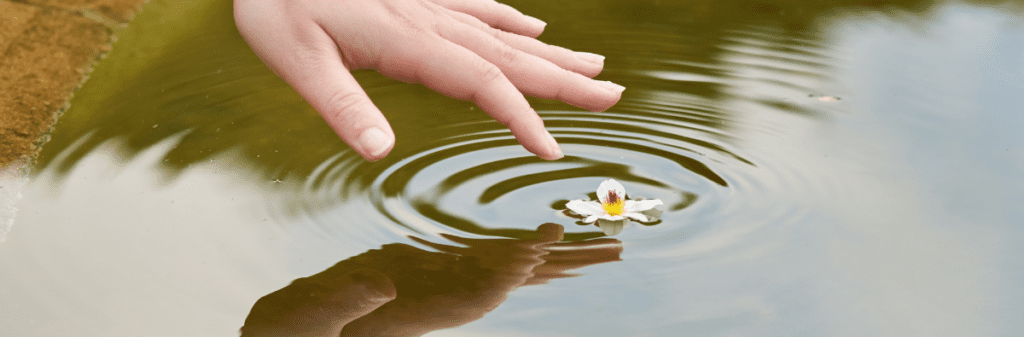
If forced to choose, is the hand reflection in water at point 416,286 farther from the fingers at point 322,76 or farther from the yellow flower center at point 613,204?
the fingers at point 322,76

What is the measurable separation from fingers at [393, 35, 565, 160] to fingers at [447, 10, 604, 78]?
0.22m

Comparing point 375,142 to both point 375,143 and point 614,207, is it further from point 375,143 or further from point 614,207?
point 614,207

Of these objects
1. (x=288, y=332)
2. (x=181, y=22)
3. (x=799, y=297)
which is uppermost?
(x=181, y=22)

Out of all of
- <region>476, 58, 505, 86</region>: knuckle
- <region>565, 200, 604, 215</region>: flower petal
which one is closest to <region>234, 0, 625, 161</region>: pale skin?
<region>476, 58, 505, 86</region>: knuckle

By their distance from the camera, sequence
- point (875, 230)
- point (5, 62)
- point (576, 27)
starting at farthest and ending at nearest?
point (576, 27), point (5, 62), point (875, 230)

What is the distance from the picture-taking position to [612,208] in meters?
1.76

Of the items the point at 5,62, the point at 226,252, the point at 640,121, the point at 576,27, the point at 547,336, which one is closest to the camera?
the point at 547,336

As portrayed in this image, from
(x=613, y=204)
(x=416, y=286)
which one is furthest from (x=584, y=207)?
(x=416, y=286)

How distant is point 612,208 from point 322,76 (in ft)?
2.14

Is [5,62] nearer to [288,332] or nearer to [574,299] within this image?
[288,332]

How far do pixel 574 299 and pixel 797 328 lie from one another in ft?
1.21

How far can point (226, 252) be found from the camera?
1.64m

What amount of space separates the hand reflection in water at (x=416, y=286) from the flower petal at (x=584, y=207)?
95 mm

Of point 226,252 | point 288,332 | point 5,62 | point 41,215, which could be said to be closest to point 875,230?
point 288,332
